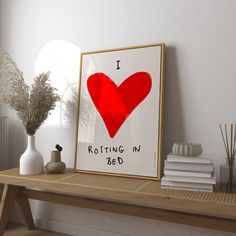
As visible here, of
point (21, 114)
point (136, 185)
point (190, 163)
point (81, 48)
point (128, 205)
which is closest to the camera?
point (190, 163)

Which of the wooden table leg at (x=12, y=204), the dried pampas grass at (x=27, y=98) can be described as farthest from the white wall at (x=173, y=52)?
the dried pampas grass at (x=27, y=98)

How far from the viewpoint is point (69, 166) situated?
181cm

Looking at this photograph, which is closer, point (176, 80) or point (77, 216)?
point (176, 80)

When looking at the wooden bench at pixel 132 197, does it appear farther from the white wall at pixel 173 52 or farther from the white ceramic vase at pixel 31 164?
the white wall at pixel 173 52

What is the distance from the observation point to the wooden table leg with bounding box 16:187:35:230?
5.94ft

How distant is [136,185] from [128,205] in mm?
224

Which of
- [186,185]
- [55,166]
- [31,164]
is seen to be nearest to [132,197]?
[186,185]

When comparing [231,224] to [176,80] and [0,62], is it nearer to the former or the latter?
[176,80]

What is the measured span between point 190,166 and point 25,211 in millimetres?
1294

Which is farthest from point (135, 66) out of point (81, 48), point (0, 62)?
point (0, 62)

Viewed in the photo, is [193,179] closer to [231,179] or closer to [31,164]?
[231,179]

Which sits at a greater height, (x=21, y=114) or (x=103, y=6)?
(x=103, y=6)

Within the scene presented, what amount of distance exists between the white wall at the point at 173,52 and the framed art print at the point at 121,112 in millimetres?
97

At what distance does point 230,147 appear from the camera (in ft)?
4.42
